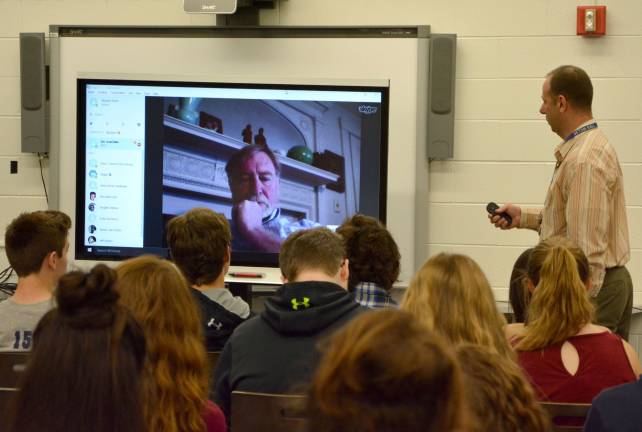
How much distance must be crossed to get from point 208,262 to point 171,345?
114 centimetres

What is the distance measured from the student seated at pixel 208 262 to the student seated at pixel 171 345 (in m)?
0.87

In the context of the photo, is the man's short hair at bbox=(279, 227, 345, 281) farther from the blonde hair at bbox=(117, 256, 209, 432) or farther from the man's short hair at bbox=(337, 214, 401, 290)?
the blonde hair at bbox=(117, 256, 209, 432)

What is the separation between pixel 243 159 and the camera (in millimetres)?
4758

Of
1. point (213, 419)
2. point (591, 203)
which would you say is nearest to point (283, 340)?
point (213, 419)

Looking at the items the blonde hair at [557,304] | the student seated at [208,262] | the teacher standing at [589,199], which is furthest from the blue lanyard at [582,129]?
the student seated at [208,262]

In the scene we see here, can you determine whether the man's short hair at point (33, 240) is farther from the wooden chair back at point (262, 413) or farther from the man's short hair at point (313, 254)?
the wooden chair back at point (262, 413)

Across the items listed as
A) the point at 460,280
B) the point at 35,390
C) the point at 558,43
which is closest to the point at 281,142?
the point at 558,43

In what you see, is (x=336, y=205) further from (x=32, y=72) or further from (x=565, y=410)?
(x=565, y=410)

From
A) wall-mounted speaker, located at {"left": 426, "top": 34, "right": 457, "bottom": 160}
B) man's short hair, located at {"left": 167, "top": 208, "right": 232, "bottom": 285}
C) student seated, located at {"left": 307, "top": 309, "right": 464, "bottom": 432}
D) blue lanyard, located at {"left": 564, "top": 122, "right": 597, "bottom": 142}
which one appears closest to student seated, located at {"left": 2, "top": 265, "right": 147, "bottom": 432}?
student seated, located at {"left": 307, "top": 309, "right": 464, "bottom": 432}

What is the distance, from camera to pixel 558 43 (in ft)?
15.8

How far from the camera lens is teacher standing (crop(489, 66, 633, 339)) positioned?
3.46 metres

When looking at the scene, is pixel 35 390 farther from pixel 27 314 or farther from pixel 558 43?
pixel 558 43

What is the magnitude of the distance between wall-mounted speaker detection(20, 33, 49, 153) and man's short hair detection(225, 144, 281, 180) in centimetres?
112

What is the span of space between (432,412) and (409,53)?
401 centimetres
